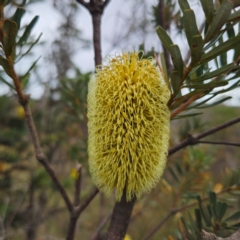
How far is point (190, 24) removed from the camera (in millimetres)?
396

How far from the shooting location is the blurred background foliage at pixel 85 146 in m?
0.50

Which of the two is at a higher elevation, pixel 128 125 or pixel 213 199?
pixel 128 125

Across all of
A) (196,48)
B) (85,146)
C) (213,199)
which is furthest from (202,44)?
(85,146)

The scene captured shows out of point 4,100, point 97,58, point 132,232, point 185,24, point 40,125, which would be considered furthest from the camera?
point 132,232

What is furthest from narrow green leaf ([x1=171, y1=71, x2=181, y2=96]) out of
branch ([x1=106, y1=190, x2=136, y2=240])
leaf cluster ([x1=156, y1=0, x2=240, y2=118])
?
branch ([x1=106, y1=190, x2=136, y2=240])

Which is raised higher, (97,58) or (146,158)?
(97,58)

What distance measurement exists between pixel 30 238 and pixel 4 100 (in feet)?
2.15

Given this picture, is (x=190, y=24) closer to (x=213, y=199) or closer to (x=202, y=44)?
(x=202, y=44)

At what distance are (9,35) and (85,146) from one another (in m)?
0.68

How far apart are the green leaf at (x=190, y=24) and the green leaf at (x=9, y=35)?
227 mm

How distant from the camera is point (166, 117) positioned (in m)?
0.47

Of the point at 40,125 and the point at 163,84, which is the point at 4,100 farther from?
the point at 163,84

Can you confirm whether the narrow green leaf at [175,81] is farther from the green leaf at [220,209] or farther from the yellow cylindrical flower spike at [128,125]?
the green leaf at [220,209]

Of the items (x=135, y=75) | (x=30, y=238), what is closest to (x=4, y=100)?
(x=30, y=238)
